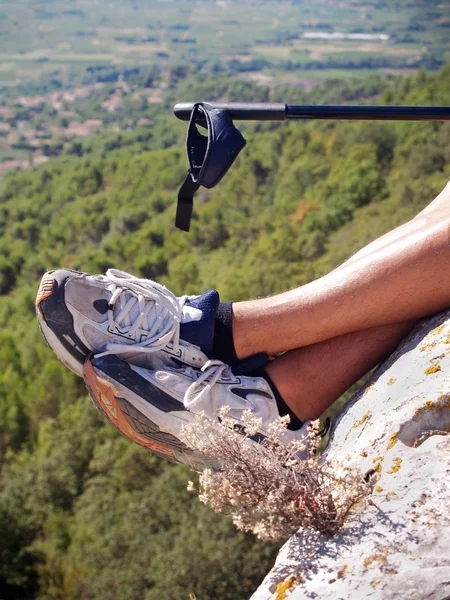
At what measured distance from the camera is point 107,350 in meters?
2.15

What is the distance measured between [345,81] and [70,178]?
31.9 meters

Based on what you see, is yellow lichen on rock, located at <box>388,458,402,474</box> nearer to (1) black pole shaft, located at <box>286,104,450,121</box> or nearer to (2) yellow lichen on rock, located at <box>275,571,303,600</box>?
(2) yellow lichen on rock, located at <box>275,571,303,600</box>

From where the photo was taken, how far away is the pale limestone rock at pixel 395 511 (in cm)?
132

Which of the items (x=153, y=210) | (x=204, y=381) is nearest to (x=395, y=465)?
(x=204, y=381)

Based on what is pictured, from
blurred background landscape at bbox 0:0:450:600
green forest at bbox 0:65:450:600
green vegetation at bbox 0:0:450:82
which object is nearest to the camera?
green forest at bbox 0:65:450:600

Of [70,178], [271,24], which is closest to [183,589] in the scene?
[70,178]

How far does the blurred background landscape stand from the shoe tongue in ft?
2.58

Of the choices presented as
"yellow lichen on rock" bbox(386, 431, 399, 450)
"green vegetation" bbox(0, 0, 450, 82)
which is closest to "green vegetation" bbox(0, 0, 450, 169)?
"green vegetation" bbox(0, 0, 450, 82)

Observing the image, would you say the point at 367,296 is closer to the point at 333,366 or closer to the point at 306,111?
the point at 333,366

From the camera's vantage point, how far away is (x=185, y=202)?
2287 millimetres

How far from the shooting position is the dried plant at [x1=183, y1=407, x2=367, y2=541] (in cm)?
152

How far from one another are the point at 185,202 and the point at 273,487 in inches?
42.5

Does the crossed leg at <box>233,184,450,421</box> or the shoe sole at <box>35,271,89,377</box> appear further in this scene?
the shoe sole at <box>35,271,89,377</box>

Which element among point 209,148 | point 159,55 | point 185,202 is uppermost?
point 209,148
